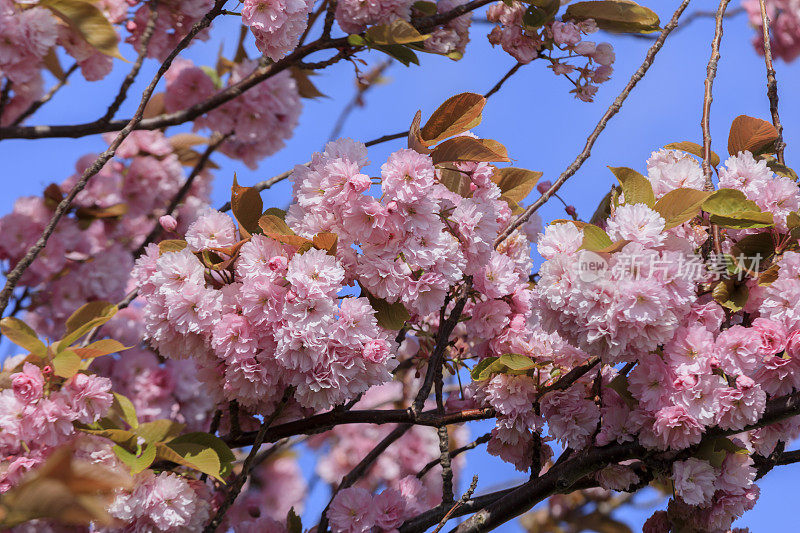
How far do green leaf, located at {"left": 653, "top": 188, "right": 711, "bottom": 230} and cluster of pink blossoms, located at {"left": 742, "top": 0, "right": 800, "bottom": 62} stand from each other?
346 cm

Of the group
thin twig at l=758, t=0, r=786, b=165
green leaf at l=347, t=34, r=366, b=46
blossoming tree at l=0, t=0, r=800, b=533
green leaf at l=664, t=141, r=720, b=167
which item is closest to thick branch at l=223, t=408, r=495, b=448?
blossoming tree at l=0, t=0, r=800, b=533

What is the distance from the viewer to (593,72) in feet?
6.25

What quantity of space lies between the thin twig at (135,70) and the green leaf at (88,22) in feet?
0.23

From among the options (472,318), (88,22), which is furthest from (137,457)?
(88,22)

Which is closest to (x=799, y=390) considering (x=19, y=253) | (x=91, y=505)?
(x=91, y=505)

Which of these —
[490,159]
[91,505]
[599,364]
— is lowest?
[91,505]

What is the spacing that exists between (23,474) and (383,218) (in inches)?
35.0

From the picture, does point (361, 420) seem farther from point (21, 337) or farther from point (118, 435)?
point (21, 337)

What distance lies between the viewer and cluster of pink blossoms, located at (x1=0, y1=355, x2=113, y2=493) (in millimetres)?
1452

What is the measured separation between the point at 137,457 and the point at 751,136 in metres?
1.39

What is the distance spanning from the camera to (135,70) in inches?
80.9

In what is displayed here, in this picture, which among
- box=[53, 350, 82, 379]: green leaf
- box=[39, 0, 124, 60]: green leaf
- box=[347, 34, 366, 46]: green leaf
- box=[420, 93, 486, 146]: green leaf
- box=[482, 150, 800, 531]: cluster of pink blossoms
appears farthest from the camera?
box=[39, 0, 124, 60]: green leaf

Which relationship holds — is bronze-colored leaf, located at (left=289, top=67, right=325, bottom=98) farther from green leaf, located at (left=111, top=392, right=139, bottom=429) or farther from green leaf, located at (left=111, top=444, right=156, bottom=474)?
green leaf, located at (left=111, top=444, right=156, bottom=474)

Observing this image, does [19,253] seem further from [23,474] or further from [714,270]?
[714,270]
